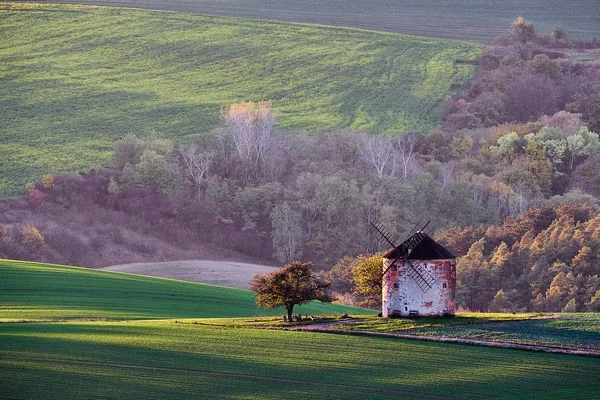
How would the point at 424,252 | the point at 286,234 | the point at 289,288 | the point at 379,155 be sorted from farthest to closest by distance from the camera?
the point at 379,155
the point at 286,234
the point at 289,288
the point at 424,252

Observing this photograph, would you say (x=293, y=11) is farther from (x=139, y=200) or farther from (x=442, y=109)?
(x=139, y=200)

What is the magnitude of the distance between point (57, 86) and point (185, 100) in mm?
12616

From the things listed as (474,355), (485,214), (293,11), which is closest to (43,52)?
(293,11)

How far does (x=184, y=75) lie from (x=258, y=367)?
99.6m

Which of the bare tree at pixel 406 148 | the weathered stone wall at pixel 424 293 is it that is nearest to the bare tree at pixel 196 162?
the bare tree at pixel 406 148

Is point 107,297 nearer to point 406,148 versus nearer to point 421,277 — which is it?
point 421,277

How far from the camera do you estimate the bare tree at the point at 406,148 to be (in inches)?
4830

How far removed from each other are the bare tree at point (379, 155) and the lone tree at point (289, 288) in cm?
5327

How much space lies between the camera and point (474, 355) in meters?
56.5

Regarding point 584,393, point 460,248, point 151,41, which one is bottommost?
point 584,393

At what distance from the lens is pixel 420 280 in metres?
67.8

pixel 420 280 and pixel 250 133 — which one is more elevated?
pixel 250 133

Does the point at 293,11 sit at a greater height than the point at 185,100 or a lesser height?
greater

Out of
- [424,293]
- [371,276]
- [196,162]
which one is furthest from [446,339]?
[196,162]
